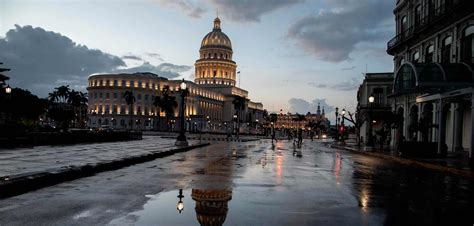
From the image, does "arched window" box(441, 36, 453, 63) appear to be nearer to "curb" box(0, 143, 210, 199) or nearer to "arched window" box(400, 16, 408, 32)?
"arched window" box(400, 16, 408, 32)

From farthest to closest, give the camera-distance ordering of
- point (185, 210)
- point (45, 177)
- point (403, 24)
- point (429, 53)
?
point (403, 24), point (429, 53), point (45, 177), point (185, 210)

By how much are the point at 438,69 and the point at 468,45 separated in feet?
25.7

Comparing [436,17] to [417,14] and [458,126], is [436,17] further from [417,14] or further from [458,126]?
[458,126]

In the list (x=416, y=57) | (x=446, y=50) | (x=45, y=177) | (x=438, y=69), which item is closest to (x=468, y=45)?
(x=446, y=50)

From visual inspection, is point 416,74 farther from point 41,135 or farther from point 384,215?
point 41,135

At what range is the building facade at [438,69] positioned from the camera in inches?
1067

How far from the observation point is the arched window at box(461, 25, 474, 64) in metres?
32.1

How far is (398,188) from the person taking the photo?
1350 centimetres

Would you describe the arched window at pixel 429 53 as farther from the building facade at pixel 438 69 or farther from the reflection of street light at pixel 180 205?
the reflection of street light at pixel 180 205

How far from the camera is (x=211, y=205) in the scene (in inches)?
378

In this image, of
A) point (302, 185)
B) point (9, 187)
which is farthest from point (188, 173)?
point (9, 187)

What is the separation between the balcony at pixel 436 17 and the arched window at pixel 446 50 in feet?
5.25

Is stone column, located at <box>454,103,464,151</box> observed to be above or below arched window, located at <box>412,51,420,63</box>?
below

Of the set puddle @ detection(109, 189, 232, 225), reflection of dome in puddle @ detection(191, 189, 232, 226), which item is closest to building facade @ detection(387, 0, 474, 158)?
reflection of dome in puddle @ detection(191, 189, 232, 226)
